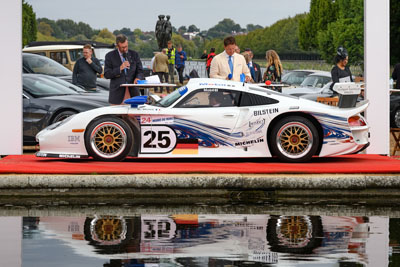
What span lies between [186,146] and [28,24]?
408 cm

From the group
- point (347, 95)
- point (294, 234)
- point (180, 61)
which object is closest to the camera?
point (294, 234)

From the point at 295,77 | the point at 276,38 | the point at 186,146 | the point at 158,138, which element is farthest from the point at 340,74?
the point at 158,138

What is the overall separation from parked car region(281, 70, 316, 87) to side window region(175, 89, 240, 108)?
9.10 ft

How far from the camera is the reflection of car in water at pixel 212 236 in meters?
7.25

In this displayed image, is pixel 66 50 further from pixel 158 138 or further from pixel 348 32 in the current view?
pixel 348 32

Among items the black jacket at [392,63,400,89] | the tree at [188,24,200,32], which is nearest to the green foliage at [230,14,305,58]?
the tree at [188,24,200,32]

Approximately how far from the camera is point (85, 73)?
15.3m

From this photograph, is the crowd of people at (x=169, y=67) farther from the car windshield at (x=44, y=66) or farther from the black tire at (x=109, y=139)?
the black tire at (x=109, y=139)

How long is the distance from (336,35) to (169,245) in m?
8.71

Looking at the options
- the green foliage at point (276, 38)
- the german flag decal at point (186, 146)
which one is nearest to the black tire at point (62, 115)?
the german flag decal at point (186, 146)

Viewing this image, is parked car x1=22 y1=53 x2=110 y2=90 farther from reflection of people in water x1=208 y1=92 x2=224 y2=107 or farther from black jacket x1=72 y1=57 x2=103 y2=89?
reflection of people in water x1=208 y1=92 x2=224 y2=107

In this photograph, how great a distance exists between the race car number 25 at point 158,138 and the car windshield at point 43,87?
2.78m

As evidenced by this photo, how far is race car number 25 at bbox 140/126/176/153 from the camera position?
12.9 meters

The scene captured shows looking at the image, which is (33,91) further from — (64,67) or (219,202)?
(219,202)
